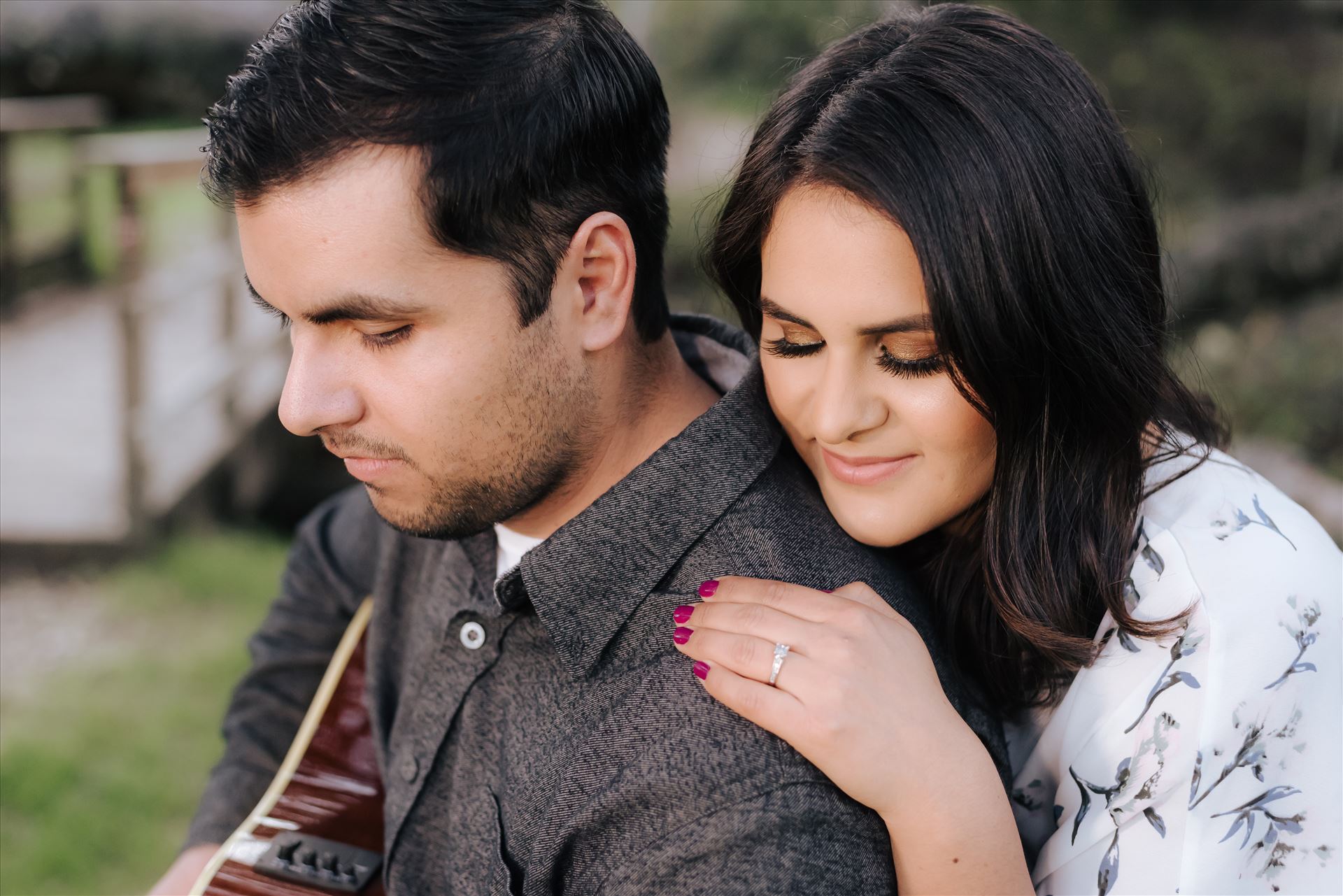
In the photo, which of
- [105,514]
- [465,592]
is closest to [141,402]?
[105,514]

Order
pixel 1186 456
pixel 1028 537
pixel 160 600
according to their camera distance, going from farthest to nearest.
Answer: pixel 160 600
pixel 1186 456
pixel 1028 537

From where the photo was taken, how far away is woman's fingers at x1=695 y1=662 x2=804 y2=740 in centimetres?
145

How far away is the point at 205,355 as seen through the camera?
20.7 ft

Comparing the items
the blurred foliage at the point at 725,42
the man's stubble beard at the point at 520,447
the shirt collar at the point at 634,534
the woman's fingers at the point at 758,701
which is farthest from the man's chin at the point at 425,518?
the blurred foliage at the point at 725,42

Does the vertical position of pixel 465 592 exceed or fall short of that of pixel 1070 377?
it falls short

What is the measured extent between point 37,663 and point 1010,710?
3.91 m

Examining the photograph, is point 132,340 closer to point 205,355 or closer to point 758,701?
point 205,355

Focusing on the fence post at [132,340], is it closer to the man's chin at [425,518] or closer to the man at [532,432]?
the man at [532,432]

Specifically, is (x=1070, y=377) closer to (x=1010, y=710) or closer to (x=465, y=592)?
(x=1010, y=710)

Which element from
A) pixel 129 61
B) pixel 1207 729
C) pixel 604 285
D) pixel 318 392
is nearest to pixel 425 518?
pixel 318 392

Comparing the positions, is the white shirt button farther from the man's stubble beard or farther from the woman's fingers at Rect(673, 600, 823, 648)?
the woman's fingers at Rect(673, 600, 823, 648)

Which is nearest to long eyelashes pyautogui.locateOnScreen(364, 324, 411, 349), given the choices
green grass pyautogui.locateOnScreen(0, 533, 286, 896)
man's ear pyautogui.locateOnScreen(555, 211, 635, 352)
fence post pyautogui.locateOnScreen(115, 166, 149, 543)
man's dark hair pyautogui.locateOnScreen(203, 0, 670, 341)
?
man's dark hair pyautogui.locateOnScreen(203, 0, 670, 341)

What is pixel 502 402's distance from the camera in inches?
68.3

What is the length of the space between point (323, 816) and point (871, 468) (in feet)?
3.85
